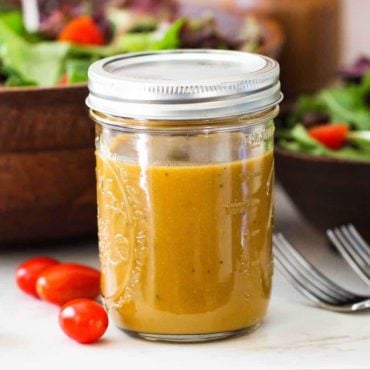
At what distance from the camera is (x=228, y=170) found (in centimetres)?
132

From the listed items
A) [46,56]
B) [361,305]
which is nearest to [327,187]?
[361,305]

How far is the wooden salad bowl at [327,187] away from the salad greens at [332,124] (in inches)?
1.2

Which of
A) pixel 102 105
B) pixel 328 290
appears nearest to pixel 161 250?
pixel 102 105

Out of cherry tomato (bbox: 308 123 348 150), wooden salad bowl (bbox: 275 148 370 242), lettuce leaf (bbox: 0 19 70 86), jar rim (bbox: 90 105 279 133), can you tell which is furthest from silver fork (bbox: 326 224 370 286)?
lettuce leaf (bbox: 0 19 70 86)

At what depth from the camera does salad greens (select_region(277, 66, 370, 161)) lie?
66.8 inches

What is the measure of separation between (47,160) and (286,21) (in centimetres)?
82

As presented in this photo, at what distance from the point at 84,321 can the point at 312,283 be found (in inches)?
13.7

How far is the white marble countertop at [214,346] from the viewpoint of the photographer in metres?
1.32

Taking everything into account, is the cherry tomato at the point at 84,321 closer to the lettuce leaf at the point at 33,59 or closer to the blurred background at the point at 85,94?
the blurred background at the point at 85,94

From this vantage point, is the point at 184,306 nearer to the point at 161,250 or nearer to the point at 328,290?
the point at 161,250

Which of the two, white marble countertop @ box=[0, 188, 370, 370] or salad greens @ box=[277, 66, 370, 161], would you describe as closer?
white marble countertop @ box=[0, 188, 370, 370]

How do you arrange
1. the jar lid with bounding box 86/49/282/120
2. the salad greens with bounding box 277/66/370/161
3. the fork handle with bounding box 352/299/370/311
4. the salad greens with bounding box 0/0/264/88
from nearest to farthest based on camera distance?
the jar lid with bounding box 86/49/282/120 → the fork handle with bounding box 352/299/370/311 → the salad greens with bounding box 277/66/370/161 → the salad greens with bounding box 0/0/264/88

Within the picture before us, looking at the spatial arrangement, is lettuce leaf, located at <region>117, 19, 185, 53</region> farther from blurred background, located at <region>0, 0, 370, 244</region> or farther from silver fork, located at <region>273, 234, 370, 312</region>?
silver fork, located at <region>273, 234, 370, 312</region>

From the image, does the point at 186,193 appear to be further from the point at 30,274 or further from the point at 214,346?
the point at 30,274
